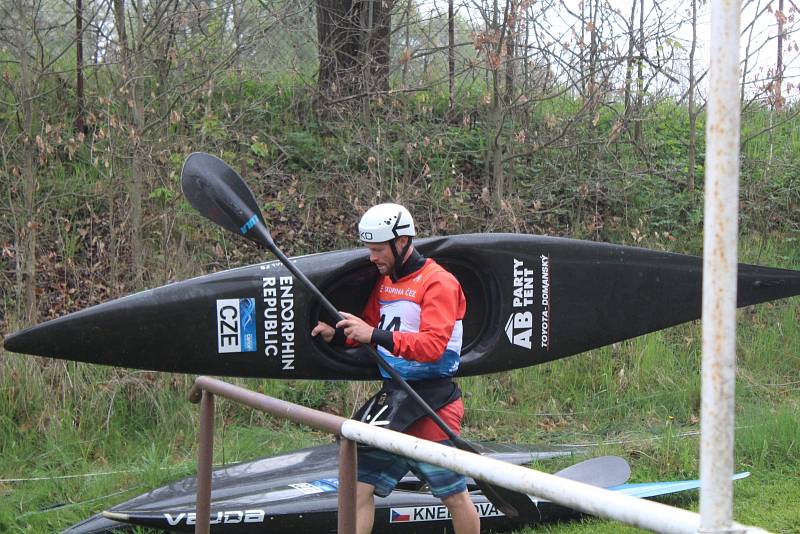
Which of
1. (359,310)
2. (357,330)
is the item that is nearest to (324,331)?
(357,330)

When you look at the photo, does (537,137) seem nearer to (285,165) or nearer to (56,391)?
(285,165)

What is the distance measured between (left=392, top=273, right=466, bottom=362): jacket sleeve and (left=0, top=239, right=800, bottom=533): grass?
158 centimetres

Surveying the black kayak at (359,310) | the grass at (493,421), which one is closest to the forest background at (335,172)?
the grass at (493,421)

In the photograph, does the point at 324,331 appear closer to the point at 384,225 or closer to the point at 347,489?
the point at 384,225

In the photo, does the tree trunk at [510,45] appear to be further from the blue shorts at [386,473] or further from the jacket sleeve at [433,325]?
the blue shorts at [386,473]

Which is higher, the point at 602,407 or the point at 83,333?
the point at 83,333

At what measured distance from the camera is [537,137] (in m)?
9.30

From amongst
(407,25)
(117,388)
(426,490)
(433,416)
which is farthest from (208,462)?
(407,25)

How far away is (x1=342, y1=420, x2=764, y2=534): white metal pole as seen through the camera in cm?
146

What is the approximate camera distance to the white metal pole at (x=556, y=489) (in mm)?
1460

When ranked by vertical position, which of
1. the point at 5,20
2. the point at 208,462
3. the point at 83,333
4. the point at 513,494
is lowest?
the point at 513,494

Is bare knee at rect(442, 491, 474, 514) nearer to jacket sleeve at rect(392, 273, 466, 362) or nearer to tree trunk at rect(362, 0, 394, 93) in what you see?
jacket sleeve at rect(392, 273, 466, 362)

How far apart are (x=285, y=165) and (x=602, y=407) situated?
3963mm

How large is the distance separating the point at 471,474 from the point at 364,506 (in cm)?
201
